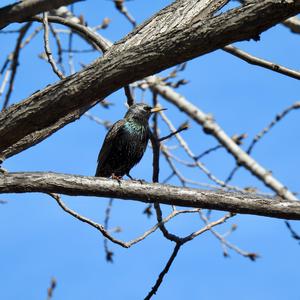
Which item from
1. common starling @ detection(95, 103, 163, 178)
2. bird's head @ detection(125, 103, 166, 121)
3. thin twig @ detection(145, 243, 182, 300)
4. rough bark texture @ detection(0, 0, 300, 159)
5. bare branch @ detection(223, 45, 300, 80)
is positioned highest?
bird's head @ detection(125, 103, 166, 121)

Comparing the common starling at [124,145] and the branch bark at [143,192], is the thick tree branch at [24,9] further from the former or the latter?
the common starling at [124,145]

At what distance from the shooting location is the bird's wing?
7309 mm

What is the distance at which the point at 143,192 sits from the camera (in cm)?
385

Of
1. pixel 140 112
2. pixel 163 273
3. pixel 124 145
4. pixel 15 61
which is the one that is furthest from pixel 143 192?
pixel 140 112

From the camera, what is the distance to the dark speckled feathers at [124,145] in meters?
7.22

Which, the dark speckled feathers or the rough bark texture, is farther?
the dark speckled feathers

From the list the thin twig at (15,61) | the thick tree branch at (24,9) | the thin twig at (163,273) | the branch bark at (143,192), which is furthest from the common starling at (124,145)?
the thick tree branch at (24,9)

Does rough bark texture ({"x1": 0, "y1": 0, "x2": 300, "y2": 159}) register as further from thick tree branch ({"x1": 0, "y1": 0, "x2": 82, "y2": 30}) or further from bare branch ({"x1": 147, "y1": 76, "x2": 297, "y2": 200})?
bare branch ({"x1": 147, "y1": 76, "x2": 297, "y2": 200})

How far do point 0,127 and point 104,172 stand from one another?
12.7ft

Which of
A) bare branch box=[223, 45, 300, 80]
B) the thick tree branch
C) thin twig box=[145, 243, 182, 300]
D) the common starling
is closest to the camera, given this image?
the thick tree branch

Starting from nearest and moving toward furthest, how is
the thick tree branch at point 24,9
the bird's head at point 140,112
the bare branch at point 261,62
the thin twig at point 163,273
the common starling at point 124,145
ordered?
1. the thick tree branch at point 24,9
2. the thin twig at point 163,273
3. the bare branch at point 261,62
4. the common starling at point 124,145
5. the bird's head at point 140,112

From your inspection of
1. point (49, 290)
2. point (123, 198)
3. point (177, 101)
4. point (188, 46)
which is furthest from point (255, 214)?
point (177, 101)

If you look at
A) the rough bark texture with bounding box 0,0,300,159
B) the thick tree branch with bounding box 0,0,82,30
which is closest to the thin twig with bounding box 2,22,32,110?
the rough bark texture with bounding box 0,0,300,159

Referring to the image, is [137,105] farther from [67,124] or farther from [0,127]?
[0,127]
